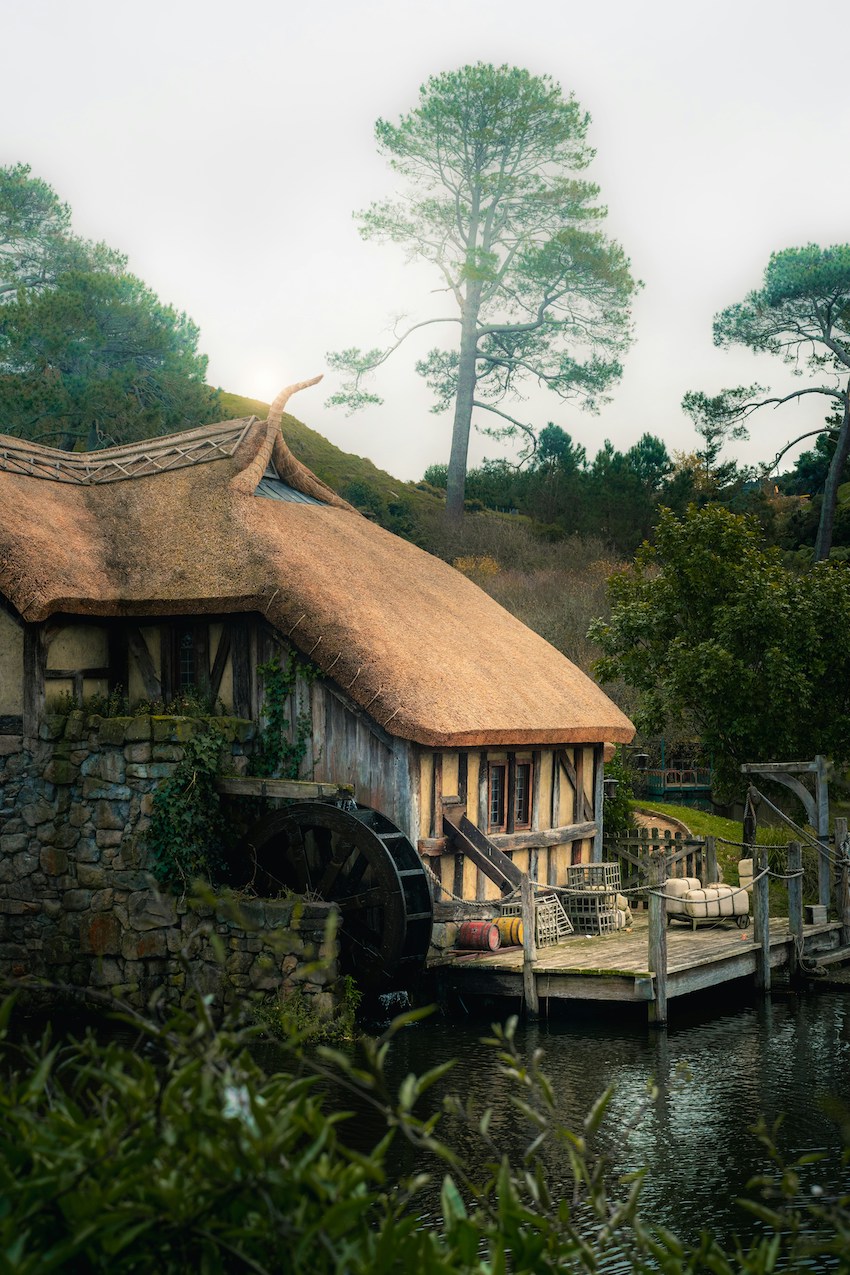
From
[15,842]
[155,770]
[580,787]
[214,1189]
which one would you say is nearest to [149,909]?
[155,770]

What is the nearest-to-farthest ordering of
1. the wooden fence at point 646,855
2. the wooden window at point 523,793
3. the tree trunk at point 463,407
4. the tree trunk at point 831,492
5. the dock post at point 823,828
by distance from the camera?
the wooden window at point 523,793
the dock post at point 823,828
the wooden fence at point 646,855
the tree trunk at point 831,492
the tree trunk at point 463,407

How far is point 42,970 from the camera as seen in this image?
49.4 ft

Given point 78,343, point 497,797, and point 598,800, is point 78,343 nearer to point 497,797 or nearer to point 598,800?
point 598,800

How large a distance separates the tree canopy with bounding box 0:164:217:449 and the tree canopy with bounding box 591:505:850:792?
703 inches

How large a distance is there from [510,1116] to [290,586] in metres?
6.62

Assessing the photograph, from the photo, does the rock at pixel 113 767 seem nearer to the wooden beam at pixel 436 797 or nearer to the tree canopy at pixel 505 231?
the wooden beam at pixel 436 797

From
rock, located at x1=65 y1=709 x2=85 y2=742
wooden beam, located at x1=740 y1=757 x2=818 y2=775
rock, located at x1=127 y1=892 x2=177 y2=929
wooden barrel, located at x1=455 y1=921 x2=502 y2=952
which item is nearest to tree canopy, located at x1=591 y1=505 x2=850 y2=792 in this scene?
wooden beam, located at x1=740 y1=757 x2=818 y2=775

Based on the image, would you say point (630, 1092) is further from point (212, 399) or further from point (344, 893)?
point (212, 399)

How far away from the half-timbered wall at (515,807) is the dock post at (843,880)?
11.1 ft

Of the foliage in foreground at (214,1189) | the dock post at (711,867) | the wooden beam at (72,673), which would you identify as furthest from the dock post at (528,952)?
the foliage in foreground at (214,1189)

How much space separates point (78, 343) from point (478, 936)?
27.1 meters

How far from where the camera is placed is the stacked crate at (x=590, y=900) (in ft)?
55.8

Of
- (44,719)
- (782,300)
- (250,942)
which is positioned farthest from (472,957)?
(782,300)

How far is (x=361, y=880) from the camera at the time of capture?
14508mm
